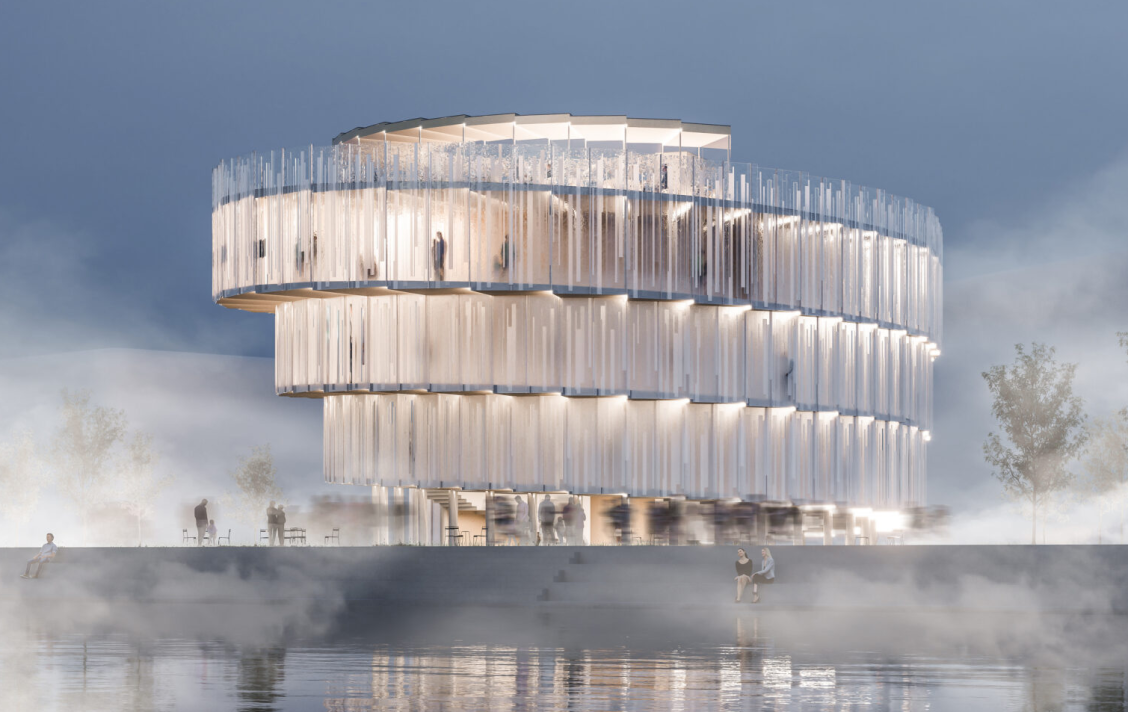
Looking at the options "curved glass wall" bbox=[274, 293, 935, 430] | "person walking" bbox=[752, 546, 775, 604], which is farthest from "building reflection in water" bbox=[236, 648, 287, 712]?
"curved glass wall" bbox=[274, 293, 935, 430]

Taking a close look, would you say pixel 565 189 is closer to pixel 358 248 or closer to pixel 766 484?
pixel 358 248

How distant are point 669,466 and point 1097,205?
328 feet

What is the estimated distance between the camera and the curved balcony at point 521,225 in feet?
114

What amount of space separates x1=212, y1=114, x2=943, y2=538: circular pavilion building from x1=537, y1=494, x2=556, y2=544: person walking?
1.15m

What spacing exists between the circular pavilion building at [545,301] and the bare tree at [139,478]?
1179 inches

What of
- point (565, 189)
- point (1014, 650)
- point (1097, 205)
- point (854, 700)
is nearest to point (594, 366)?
point (565, 189)

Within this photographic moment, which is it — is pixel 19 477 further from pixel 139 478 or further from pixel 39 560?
pixel 39 560

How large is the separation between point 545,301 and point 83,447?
33230 millimetres

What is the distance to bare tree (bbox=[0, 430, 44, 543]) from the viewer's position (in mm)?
63688

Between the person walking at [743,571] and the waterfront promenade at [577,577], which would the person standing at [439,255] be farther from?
the person walking at [743,571]

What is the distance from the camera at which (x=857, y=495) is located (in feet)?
132

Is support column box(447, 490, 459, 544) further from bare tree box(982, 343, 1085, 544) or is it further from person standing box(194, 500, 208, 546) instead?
bare tree box(982, 343, 1085, 544)

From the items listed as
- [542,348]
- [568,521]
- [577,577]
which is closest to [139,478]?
[542,348]

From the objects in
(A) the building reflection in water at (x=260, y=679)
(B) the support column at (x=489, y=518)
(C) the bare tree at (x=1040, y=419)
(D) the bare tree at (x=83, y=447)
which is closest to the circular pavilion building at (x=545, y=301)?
(B) the support column at (x=489, y=518)
